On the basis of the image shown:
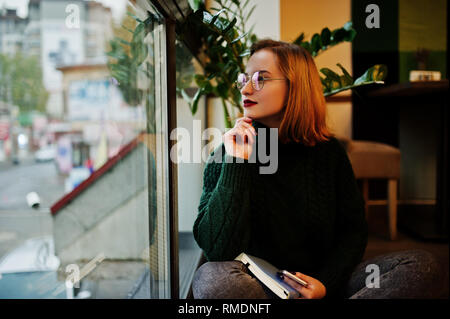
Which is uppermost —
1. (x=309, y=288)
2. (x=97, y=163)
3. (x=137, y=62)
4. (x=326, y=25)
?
(x=326, y=25)

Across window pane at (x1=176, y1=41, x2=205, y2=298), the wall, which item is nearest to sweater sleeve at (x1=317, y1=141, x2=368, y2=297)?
window pane at (x1=176, y1=41, x2=205, y2=298)

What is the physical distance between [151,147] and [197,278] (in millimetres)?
528

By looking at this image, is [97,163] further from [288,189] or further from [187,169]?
[288,189]

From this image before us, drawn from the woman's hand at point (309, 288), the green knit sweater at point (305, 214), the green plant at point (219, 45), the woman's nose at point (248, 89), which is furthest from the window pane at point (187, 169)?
the woman's hand at point (309, 288)

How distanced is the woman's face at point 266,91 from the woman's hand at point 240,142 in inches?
3.6

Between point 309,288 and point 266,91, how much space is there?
52 centimetres

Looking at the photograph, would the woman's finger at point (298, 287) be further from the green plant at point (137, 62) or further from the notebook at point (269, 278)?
the green plant at point (137, 62)

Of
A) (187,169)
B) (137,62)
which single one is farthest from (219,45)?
(187,169)

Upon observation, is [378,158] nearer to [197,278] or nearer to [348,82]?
[348,82]

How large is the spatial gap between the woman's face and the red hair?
2cm

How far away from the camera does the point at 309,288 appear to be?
2.90 feet

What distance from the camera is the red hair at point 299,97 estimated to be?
1.05m

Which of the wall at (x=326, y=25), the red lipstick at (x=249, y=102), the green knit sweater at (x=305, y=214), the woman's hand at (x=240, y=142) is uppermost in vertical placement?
the wall at (x=326, y=25)

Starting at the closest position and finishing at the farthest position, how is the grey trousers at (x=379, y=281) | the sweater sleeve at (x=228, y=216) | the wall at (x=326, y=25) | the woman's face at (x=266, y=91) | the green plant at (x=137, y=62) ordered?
1. the grey trousers at (x=379, y=281)
2. the sweater sleeve at (x=228, y=216)
3. the woman's face at (x=266, y=91)
4. the green plant at (x=137, y=62)
5. the wall at (x=326, y=25)
